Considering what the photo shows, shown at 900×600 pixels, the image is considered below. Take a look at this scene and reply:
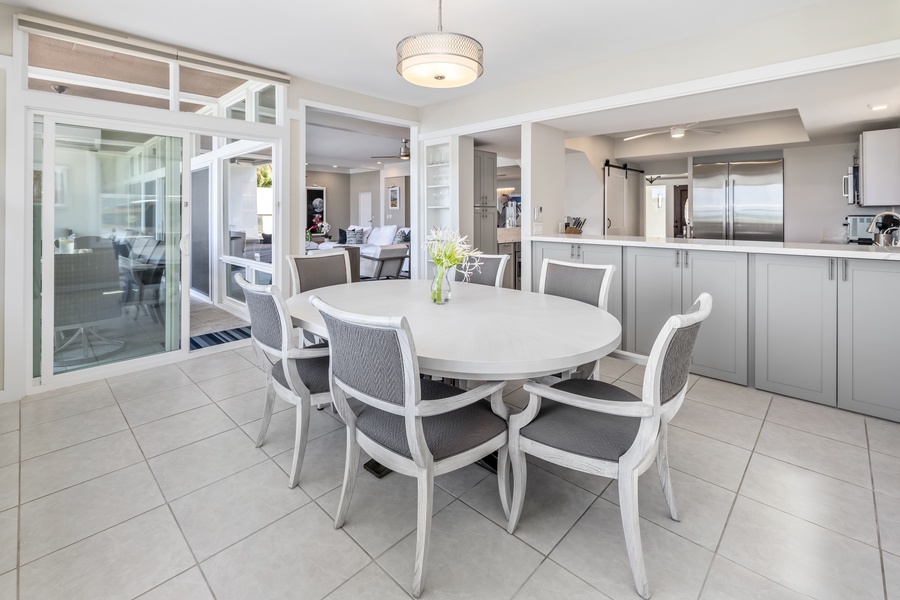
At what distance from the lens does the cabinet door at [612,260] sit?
3.75 meters

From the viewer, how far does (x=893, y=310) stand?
98.9 inches

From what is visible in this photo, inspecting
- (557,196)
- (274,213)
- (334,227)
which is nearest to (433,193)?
(557,196)

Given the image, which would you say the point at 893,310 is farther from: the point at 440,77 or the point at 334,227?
the point at 334,227

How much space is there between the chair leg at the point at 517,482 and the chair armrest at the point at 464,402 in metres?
0.14

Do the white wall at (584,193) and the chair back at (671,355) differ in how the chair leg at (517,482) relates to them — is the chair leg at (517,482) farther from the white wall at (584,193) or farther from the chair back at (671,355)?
the white wall at (584,193)

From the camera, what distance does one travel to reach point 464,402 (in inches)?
59.3

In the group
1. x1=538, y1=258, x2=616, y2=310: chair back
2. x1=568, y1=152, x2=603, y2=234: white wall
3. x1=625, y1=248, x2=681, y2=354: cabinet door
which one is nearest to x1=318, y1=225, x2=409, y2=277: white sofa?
x1=568, y1=152, x2=603, y2=234: white wall

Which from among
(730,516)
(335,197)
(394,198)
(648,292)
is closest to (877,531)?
(730,516)

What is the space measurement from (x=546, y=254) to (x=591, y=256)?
50 cm

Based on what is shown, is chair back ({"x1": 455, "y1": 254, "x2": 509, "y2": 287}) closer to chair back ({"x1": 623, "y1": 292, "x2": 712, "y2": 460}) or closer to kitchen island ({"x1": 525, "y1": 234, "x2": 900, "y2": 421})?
kitchen island ({"x1": 525, "y1": 234, "x2": 900, "y2": 421})

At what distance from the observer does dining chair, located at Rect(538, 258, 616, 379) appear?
249 centimetres

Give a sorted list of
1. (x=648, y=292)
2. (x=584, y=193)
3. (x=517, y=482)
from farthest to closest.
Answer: (x=584, y=193) < (x=648, y=292) < (x=517, y=482)

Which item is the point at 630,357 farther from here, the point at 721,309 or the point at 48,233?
the point at 48,233

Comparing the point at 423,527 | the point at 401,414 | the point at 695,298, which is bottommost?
the point at 423,527
